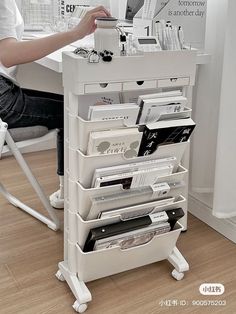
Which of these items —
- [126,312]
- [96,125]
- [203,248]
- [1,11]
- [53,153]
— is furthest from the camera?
[53,153]

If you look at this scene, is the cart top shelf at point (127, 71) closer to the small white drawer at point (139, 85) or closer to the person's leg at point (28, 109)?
the small white drawer at point (139, 85)

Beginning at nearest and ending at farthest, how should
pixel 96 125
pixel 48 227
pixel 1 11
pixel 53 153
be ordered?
pixel 96 125
pixel 1 11
pixel 48 227
pixel 53 153

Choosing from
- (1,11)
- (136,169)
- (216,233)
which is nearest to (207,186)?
(216,233)

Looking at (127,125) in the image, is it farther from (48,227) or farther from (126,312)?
(48,227)

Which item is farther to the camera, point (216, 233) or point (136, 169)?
point (216, 233)

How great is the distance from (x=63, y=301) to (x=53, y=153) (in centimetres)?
139

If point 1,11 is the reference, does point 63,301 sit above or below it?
below

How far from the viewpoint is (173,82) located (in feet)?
4.51

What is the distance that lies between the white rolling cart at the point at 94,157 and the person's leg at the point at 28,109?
32cm

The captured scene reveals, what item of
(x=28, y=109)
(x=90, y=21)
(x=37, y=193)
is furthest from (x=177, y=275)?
(x=90, y=21)

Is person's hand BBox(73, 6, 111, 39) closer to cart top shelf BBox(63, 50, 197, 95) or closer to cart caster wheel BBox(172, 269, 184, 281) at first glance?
cart top shelf BBox(63, 50, 197, 95)

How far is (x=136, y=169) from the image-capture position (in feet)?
4.33

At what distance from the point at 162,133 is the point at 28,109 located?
0.56 metres

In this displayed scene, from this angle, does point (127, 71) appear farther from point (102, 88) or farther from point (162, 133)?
point (162, 133)
